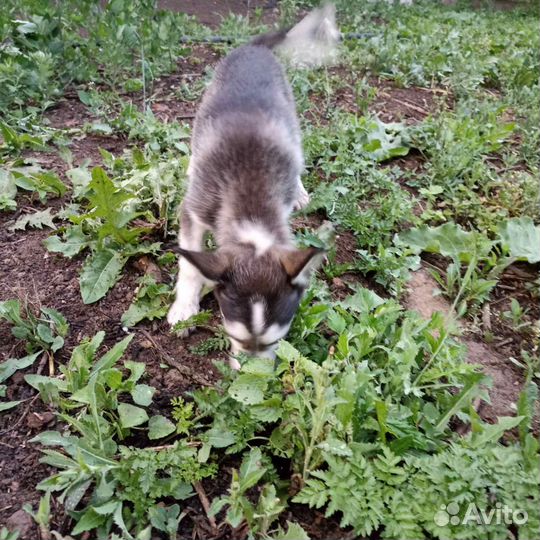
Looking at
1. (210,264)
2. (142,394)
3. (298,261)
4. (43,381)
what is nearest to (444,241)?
(298,261)

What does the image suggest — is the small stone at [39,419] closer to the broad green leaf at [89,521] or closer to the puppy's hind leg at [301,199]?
the broad green leaf at [89,521]

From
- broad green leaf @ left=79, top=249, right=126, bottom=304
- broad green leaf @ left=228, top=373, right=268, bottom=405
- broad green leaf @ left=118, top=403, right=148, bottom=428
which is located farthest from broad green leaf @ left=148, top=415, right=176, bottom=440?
broad green leaf @ left=79, top=249, right=126, bottom=304

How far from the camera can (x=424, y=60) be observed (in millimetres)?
7059

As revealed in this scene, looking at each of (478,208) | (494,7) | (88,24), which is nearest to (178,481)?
(478,208)

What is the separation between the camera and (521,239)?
4.00 m

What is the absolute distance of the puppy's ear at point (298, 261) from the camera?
8.50 feet

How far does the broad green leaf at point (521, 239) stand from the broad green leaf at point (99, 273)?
2.69 metres

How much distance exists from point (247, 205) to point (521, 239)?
6.85 feet

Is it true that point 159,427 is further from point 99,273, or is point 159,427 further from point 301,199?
point 301,199

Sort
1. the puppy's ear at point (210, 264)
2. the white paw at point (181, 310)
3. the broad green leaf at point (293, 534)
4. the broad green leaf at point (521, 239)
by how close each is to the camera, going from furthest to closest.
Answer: the broad green leaf at point (521, 239) < the white paw at point (181, 310) < the puppy's ear at point (210, 264) < the broad green leaf at point (293, 534)

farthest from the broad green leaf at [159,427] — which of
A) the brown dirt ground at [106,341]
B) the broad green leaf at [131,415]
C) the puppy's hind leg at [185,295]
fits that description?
the puppy's hind leg at [185,295]

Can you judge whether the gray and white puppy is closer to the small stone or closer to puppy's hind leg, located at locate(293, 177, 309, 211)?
puppy's hind leg, located at locate(293, 177, 309, 211)

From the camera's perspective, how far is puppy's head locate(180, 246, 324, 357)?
2600 millimetres

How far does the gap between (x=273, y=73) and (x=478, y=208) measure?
2.14m
